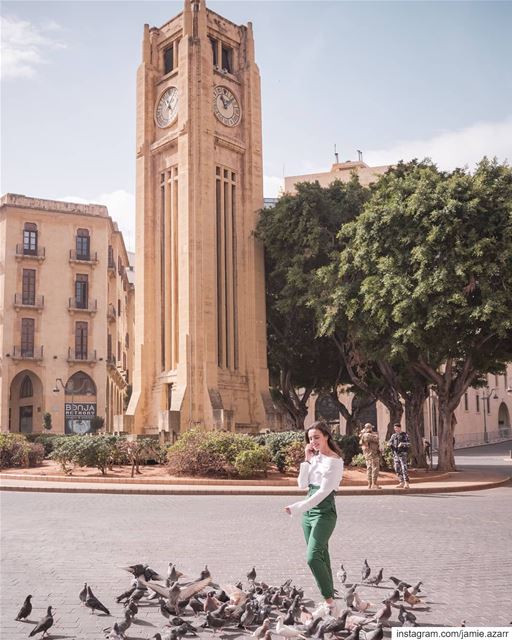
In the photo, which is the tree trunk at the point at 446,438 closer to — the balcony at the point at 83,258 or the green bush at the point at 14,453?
the green bush at the point at 14,453

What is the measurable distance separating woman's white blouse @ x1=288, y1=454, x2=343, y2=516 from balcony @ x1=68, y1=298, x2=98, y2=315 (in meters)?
46.7

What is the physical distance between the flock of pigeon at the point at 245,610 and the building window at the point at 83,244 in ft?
155

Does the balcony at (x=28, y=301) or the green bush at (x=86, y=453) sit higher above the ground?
the balcony at (x=28, y=301)

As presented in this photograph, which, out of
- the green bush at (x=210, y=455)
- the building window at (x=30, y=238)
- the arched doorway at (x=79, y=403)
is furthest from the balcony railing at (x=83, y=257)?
the green bush at (x=210, y=455)

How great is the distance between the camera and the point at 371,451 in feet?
60.8

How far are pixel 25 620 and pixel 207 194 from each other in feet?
96.0

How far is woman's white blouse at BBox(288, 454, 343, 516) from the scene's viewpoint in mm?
5824

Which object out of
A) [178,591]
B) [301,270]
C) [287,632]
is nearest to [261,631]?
[287,632]

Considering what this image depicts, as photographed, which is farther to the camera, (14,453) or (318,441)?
(14,453)

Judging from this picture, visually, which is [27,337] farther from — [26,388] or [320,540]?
[320,540]

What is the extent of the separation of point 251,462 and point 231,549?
1129 cm

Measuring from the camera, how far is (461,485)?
65.6 ft

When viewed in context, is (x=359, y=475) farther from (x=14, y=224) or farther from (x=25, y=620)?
(x=14, y=224)

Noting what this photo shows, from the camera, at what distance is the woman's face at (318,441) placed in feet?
19.9
